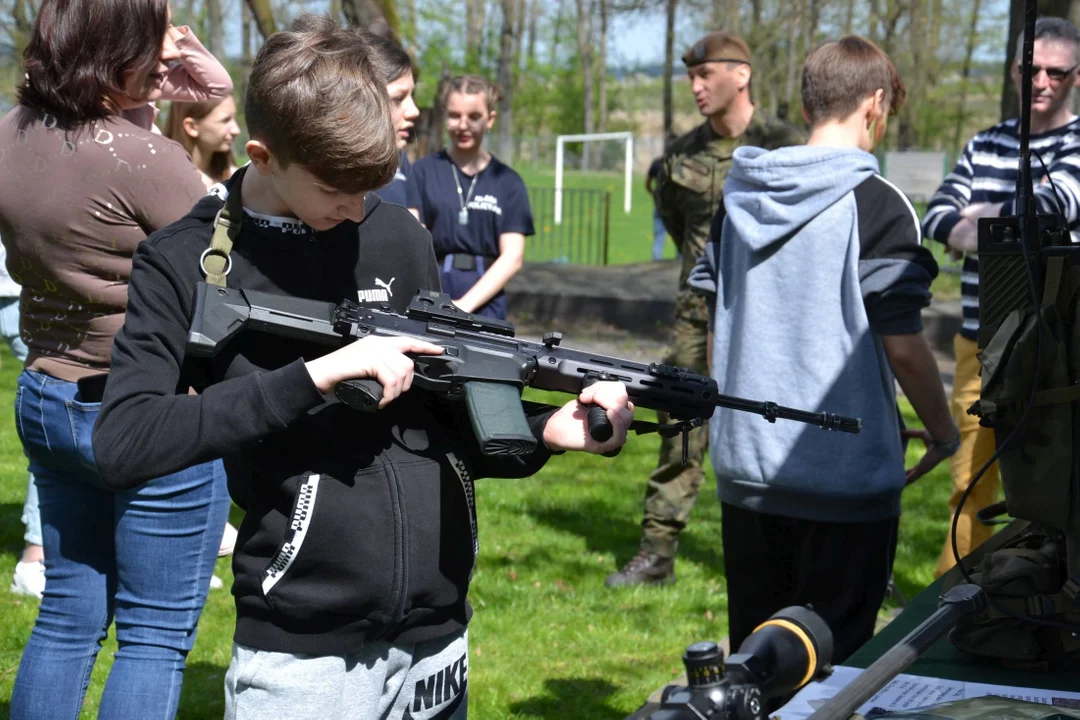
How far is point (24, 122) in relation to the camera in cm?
283

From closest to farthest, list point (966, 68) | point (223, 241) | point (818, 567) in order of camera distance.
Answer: point (223, 241) < point (818, 567) < point (966, 68)

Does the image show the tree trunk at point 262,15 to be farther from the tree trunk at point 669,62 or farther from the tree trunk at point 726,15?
the tree trunk at point 726,15

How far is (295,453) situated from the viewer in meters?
2.18

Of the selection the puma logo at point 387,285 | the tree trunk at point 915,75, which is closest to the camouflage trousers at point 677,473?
the puma logo at point 387,285

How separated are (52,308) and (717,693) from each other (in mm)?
2282

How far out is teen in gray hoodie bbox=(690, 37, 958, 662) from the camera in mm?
3348

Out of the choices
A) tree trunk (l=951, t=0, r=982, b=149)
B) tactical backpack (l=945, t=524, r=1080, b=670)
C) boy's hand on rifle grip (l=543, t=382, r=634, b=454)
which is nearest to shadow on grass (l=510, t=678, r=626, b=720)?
tactical backpack (l=945, t=524, r=1080, b=670)

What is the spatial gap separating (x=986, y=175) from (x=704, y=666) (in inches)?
175

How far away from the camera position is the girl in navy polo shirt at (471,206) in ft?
19.3

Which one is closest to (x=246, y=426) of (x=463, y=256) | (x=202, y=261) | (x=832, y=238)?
(x=202, y=261)

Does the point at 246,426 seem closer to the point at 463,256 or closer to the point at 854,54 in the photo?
the point at 854,54

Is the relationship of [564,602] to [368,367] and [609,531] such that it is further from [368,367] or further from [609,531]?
[368,367]

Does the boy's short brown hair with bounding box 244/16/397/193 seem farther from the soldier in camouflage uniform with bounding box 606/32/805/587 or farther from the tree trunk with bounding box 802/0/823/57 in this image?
the tree trunk with bounding box 802/0/823/57

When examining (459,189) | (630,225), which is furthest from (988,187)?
(630,225)
